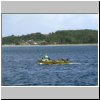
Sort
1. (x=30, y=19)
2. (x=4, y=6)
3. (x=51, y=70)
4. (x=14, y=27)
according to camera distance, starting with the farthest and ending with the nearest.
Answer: (x=30, y=19), (x=14, y=27), (x=51, y=70), (x=4, y=6)

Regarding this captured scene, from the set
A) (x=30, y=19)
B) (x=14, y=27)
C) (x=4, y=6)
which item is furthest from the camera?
(x=30, y=19)

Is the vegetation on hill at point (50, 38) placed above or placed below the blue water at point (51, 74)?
above

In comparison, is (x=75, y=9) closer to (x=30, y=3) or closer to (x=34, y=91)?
(x=30, y=3)

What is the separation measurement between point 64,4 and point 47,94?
41.8 inches

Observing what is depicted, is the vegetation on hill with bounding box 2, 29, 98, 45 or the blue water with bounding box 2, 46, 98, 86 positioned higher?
the vegetation on hill with bounding box 2, 29, 98, 45

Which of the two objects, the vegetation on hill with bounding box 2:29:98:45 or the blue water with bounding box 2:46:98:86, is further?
the vegetation on hill with bounding box 2:29:98:45

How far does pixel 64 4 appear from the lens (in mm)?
3986

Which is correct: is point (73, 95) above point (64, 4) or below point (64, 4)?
below

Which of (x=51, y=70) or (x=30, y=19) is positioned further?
(x=30, y=19)

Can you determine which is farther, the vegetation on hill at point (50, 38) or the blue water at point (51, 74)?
the vegetation on hill at point (50, 38)

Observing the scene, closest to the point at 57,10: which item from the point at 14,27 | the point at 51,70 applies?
the point at 51,70

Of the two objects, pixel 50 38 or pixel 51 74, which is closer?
pixel 51 74

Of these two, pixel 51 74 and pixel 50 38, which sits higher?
pixel 50 38

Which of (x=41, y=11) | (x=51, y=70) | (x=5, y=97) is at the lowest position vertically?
(x=51, y=70)
